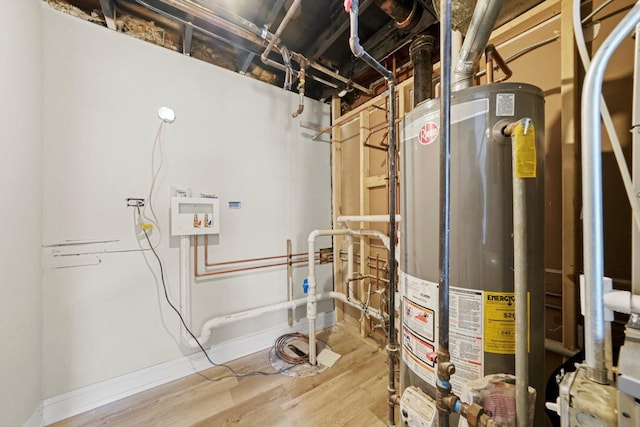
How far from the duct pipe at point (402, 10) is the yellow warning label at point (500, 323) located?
5.71 ft

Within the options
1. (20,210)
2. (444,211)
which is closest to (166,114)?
(20,210)

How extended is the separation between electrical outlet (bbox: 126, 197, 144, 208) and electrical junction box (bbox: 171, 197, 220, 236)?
0.65 feet

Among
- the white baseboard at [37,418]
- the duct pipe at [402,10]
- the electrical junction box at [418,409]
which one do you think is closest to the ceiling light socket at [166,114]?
the duct pipe at [402,10]

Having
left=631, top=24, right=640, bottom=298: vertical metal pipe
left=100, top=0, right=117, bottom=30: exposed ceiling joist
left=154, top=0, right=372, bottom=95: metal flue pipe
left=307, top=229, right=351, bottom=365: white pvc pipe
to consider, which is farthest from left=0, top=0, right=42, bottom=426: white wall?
left=631, top=24, right=640, bottom=298: vertical metal pipe

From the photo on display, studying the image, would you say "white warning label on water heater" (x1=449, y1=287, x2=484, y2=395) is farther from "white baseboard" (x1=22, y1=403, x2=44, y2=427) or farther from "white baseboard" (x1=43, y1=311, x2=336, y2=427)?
"white baseboard" (x1=22, y1=403, x2=44, y2=427)

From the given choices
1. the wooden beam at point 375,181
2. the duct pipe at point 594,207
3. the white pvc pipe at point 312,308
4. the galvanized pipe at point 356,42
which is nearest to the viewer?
the duct pipe at point 594,207

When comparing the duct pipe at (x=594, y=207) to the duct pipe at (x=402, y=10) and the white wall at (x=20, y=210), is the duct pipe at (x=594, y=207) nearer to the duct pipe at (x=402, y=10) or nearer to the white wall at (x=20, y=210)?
the duct pipe at (x=402, y=10)

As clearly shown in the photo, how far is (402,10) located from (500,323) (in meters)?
1.85

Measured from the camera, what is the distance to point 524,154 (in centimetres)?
59

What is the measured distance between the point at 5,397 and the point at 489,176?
7.38 feet

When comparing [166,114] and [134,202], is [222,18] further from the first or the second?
[134,202]

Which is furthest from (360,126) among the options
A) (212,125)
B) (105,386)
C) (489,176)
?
(105,386)

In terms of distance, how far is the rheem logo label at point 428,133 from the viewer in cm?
73

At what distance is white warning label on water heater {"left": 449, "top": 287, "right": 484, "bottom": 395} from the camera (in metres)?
0.67
